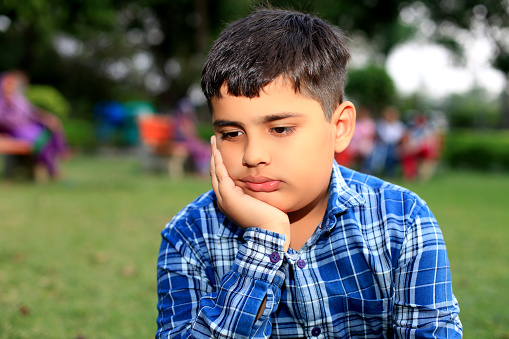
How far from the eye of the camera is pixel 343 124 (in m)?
1.87

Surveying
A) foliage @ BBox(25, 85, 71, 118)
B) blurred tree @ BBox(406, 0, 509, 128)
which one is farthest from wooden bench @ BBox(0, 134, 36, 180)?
blurred tree @ BBox(406, 0, 509, 128)

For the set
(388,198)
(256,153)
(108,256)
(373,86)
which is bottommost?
(108,256)

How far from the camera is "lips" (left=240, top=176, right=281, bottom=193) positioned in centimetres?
162

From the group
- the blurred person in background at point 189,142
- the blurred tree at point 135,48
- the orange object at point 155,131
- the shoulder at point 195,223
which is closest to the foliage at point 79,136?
the orange object at point 155,131

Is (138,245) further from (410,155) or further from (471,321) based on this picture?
(410,155)

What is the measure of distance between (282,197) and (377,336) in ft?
2.22

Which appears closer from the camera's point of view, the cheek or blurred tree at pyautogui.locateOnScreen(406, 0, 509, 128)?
the cheek

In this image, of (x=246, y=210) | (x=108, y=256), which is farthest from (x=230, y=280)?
(x=108, y=256)

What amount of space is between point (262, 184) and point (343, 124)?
0.47 m

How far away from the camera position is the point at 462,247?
5.26m

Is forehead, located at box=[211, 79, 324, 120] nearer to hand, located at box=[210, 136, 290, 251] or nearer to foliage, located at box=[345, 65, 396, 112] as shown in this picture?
hand, located at box=[210, 136, 290, 251]

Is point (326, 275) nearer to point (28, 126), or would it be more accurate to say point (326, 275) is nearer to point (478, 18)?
point (28, 126)

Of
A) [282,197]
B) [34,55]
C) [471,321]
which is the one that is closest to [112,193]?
[471,321]

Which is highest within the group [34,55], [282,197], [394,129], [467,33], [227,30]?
[467,33]
